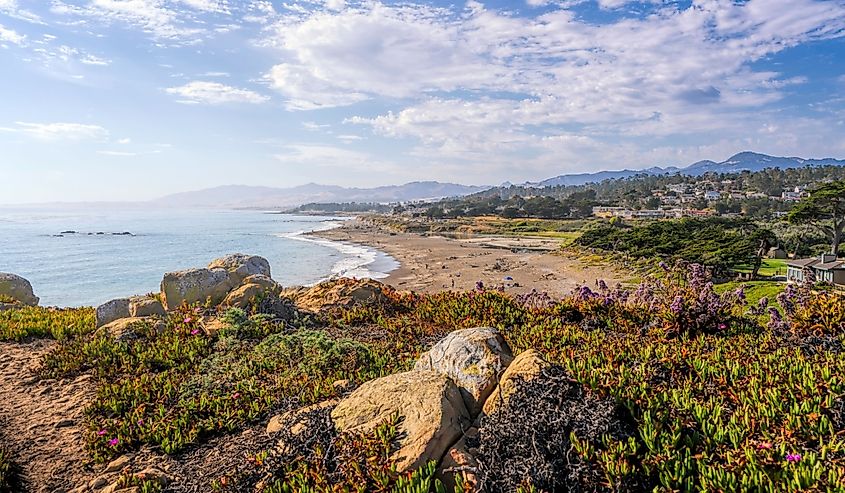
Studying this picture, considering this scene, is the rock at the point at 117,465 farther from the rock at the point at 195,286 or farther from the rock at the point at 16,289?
the rock at the point at 16,289

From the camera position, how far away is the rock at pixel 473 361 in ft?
14.7

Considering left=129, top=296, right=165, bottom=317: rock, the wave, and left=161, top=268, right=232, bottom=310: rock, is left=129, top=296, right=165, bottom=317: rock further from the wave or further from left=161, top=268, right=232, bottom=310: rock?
the wave

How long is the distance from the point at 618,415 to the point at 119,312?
32.9 ft

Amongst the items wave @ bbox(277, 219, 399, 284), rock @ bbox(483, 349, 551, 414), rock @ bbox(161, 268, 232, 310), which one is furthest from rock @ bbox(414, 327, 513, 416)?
wave @ bbox(277, 219, 399, 284)

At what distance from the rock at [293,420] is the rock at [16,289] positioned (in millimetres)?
14409

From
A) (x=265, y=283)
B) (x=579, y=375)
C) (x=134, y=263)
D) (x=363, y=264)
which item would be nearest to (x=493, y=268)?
(x=363, y=264)

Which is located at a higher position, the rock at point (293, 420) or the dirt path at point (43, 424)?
the rock at point (293, 420)

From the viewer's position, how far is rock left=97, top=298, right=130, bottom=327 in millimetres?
10289

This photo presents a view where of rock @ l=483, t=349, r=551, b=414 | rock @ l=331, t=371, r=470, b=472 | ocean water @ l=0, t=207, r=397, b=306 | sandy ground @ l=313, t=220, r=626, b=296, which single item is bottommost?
sandy ground @ l=313, t=220, r=626, b=296

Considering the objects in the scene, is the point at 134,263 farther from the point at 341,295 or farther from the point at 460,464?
the point at 460,464

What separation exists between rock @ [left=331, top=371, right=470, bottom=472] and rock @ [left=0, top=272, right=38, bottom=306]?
1546cm

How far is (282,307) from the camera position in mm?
9531

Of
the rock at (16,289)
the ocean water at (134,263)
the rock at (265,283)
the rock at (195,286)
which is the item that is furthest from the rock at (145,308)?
the ocean water at (134,263)

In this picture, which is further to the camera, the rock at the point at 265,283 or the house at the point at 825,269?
the house at the point at 825,269
